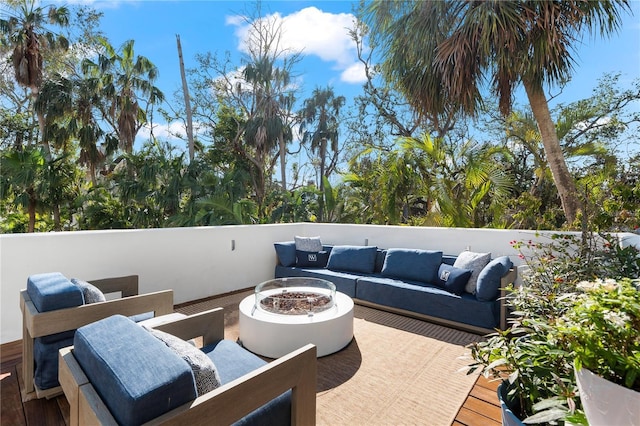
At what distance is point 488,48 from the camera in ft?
14.6

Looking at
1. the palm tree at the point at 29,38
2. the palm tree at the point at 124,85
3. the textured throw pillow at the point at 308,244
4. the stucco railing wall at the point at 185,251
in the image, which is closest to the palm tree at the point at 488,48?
the stucco railing wall at the point at 185,251

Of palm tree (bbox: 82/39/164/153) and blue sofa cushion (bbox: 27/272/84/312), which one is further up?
palm tree (bbox: 82/39/164/153)

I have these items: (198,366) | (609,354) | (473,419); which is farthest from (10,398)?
(609,354)

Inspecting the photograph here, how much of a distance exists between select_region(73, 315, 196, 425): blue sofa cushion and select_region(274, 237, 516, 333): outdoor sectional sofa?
3.11 meters

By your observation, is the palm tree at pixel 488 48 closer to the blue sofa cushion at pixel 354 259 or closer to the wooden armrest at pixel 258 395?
the blue sofa cushion at pixel 354 259

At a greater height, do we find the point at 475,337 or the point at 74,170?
the point at 74,170

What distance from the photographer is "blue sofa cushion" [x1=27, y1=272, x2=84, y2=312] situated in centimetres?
214

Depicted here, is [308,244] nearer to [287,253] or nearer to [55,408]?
[287,253]

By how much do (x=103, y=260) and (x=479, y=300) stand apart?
434cm

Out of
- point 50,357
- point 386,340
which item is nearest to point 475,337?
point 386,340

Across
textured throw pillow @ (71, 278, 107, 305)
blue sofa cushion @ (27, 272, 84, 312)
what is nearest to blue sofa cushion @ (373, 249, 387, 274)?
textured throw pillow @ (71, 278, 107, 305)

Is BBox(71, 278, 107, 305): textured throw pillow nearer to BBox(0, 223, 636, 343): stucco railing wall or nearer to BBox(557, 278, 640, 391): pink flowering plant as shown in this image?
BBox(0, 223, 636, 343): stucco railing wall

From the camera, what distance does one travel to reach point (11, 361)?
2848 mm

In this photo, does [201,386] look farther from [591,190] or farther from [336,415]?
[591,190]
